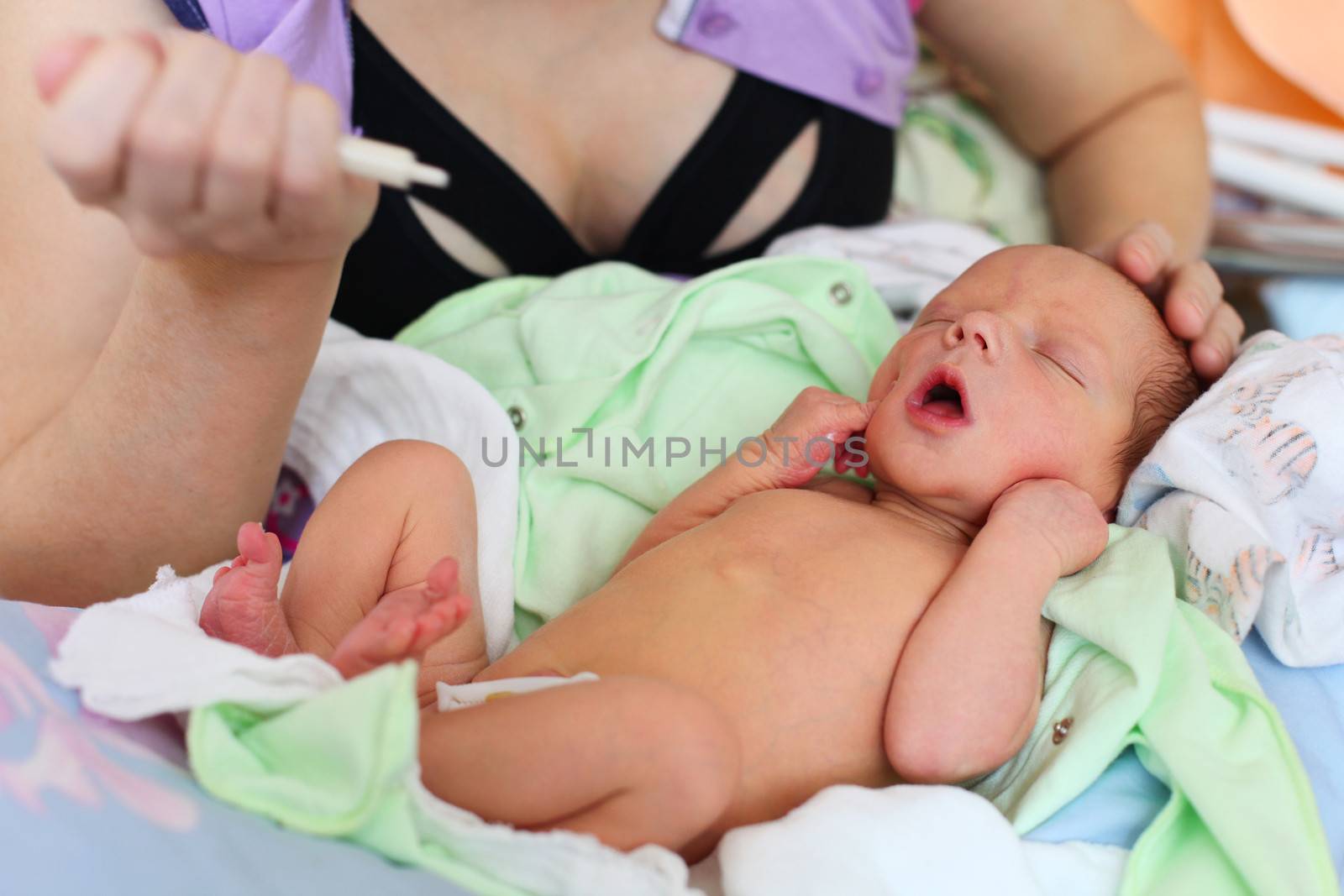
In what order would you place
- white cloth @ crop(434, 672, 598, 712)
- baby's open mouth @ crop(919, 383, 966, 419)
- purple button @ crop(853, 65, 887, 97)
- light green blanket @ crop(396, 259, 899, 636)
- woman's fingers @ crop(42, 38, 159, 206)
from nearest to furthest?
woman's fingers @ crop(42, 38, 159, 206)
white cloth @ crop(434, 672, 598, 712)
baby's open mouth @ crop(919, 383, 966, 419)
light green blanket @ crop(396, 259, 899, 636)
purple button @ crop(853, 65, 887, 97)

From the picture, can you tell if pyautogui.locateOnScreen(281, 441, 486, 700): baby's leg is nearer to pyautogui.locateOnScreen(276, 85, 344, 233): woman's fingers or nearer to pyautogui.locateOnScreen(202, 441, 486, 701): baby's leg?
pyautogui.locateOnScreen(202, 441, 486, 701): baby's leg

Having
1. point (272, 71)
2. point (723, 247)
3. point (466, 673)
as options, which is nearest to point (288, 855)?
point (466, 673)

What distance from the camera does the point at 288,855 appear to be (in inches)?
23.1

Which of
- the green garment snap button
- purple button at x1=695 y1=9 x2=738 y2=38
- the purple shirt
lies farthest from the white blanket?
purple button at x1=695 y1=9 x2=738 y2=38

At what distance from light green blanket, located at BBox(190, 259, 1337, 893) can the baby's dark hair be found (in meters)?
0.12

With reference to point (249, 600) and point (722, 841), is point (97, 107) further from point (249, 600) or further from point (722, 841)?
point (722, 841)

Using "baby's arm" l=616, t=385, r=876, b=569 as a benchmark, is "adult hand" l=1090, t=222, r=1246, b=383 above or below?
above

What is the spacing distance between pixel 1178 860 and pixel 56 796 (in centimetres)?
74

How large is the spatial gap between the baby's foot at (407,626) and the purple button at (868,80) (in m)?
0.93

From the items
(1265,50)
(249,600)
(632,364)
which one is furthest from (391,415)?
(1265,50)

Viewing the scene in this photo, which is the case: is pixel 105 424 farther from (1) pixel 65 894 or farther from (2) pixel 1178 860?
(2) pixel 1178 860

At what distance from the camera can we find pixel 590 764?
67 centimetres

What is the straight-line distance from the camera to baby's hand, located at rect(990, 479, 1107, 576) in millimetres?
882

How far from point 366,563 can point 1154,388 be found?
0.76 metres
